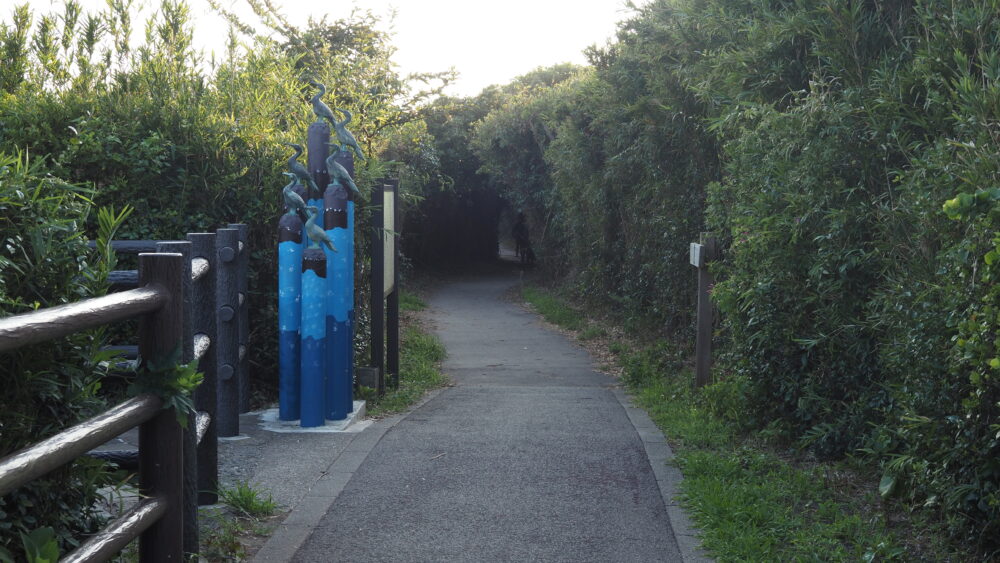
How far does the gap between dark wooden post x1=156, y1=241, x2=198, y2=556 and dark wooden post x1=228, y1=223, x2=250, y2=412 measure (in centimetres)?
317

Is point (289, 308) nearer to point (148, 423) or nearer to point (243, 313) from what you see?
point (243, 313)

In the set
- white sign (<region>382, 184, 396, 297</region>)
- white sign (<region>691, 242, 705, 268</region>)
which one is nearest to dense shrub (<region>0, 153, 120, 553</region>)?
white sign (<region>382, 184, 396, 297</region>)

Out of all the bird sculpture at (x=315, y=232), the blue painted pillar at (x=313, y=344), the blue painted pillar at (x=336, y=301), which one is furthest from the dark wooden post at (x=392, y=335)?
the bird sculpture at (x=315, y=232)

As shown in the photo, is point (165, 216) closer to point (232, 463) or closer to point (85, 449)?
point (232, 463)

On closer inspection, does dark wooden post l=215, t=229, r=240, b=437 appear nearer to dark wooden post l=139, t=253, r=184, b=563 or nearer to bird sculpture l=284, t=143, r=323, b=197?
bird sculpture l=284, t=143, r=323, b=197

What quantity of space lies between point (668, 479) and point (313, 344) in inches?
109

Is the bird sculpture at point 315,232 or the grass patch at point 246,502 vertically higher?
the bird sculpture at point 315,232

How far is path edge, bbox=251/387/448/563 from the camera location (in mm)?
4324

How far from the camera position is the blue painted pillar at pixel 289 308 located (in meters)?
6.68

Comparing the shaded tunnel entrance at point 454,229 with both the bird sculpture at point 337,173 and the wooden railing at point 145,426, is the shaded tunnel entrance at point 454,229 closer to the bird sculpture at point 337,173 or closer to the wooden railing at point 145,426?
the bird sculpture at point 337,173

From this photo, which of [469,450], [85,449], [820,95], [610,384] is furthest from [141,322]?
[610,384]

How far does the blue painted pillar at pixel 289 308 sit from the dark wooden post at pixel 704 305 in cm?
383

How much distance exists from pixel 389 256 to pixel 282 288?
2062 mm

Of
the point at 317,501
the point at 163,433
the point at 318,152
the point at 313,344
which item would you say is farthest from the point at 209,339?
the point at 318,152
